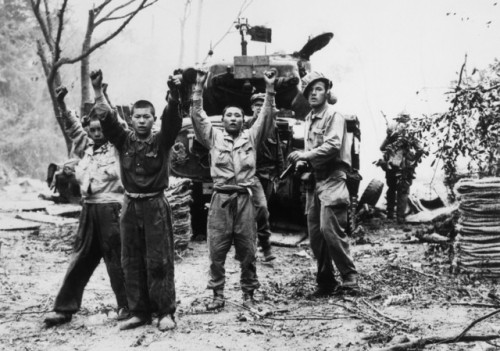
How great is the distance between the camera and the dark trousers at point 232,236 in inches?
207

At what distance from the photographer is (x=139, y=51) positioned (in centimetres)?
5050

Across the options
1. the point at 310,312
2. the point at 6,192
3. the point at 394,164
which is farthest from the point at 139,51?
the point at 310,312

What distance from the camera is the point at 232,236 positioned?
5352 millimetres

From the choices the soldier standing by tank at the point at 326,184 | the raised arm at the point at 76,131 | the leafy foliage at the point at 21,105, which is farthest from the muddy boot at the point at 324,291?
the leafy foliage at the point at 21,105

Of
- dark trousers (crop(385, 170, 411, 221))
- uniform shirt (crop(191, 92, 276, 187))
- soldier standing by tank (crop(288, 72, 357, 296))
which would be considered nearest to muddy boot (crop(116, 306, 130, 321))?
uniform shirt (crop(191, 92, 276, 187))

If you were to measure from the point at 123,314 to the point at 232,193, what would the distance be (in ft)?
4.90

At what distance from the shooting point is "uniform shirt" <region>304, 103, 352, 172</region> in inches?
212

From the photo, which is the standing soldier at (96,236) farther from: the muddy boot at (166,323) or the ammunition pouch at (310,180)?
the ammunition pouch at (310,180)

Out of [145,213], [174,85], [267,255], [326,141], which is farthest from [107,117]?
[267,255]

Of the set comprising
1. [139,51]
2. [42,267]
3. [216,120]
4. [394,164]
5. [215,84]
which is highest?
[139,51]

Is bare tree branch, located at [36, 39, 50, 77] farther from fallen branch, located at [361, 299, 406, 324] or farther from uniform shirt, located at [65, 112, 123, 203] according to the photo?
fallen branch, located at [361, 299, 406, 324]

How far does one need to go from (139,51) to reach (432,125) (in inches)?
1852

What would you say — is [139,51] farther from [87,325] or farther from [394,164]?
[87,325]

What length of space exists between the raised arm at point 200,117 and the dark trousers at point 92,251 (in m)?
1.06
